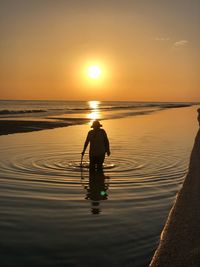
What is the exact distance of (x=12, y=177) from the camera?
39.1 ft

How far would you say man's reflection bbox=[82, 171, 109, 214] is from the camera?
8.88 meters

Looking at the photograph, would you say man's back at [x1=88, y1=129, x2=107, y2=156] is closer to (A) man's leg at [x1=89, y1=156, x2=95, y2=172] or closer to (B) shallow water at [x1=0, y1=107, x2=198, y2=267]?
(A) man's leg at [x1=89, y1=156, x2=95, y2=172]

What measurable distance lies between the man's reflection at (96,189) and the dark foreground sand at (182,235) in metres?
1.71

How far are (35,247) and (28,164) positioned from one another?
27.7ft

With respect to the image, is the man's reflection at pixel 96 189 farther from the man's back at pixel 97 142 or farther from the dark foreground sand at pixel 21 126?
the dark foreground sand at pixel 21 126

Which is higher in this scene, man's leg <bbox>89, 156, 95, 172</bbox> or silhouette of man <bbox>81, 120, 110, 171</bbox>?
silhouette of man <bbox>81, 120, 110, 171</bbox>

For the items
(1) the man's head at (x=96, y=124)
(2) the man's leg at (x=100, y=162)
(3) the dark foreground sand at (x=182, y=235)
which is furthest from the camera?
(2) the man's leg at (x=100, y=162)

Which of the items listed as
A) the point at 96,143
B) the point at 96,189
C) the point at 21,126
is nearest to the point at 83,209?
the point at 96,189

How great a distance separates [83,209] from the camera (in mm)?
8516

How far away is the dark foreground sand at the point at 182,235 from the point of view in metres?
5.56

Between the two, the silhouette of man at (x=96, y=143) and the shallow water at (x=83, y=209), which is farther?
the silhouette of man at (x=96, y=143)

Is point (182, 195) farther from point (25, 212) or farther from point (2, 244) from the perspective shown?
point (2, 244)

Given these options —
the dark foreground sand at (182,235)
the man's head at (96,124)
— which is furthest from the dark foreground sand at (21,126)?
the dark foreground sand at (182,235)

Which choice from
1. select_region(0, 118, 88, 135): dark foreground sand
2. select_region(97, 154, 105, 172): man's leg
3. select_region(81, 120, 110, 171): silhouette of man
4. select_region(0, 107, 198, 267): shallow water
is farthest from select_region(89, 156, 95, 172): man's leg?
select_region(0, 118, 88, 135): dark foreground sand
